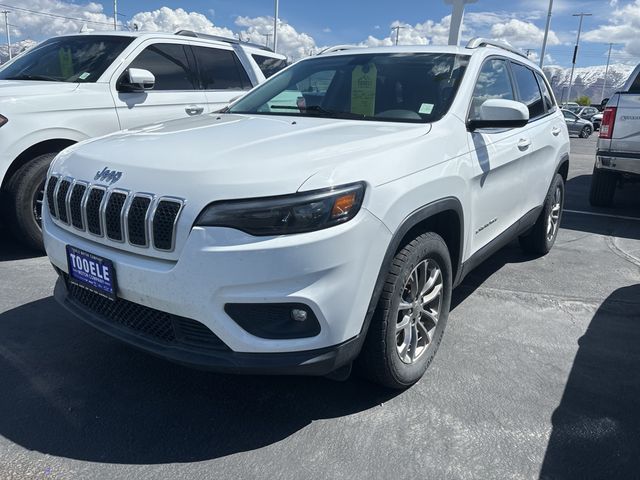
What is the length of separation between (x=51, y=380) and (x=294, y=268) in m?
1.65

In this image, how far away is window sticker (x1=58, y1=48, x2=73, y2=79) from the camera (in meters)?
5.20

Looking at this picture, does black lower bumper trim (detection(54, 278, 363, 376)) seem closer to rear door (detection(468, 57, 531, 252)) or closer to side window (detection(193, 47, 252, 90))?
rear door (detection(468, 57, 531, 252))

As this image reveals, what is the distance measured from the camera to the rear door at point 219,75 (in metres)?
6.03

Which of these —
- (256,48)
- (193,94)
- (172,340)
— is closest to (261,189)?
(172,340)

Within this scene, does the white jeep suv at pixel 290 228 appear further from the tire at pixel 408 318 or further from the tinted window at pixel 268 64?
the tinted window at pixel 268 64

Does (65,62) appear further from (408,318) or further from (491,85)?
(408,318)

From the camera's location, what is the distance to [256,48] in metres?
7.01

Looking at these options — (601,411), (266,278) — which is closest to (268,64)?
(266,278)

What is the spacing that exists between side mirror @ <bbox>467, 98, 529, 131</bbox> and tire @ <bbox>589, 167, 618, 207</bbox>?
16.7ft

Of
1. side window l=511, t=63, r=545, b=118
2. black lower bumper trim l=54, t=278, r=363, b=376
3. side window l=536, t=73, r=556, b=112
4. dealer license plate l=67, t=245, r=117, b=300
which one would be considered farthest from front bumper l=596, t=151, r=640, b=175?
dealer license plate l=67, t=245, r=117, b=300

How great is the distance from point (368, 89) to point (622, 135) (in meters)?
4.65

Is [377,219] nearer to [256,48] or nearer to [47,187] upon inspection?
[47,187]

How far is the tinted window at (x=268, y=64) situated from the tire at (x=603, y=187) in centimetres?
460

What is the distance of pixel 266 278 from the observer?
6.73ft
